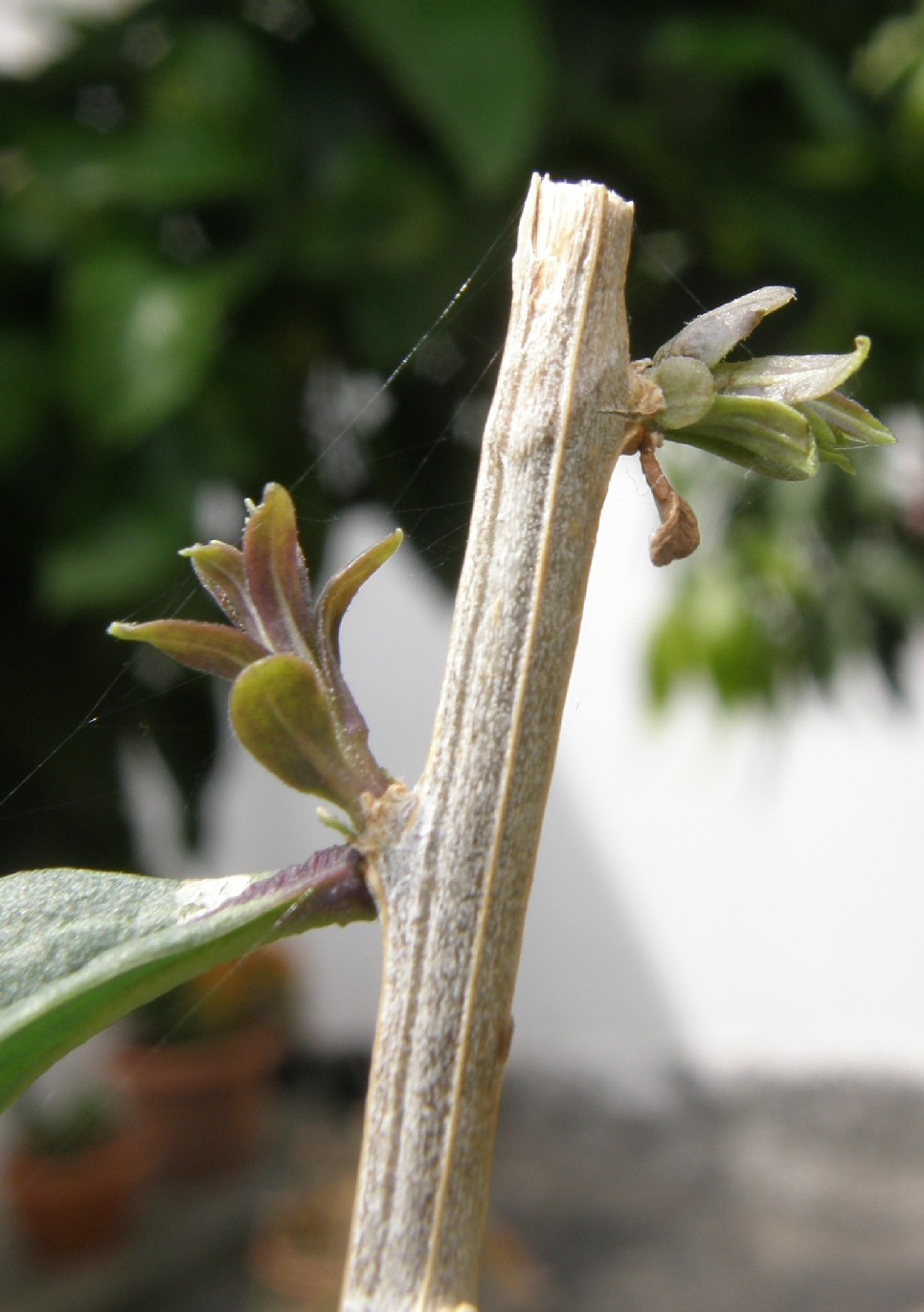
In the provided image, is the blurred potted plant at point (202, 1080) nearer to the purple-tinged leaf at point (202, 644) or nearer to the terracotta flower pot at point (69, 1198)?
the terracotta flower pot at point (69, 1198)

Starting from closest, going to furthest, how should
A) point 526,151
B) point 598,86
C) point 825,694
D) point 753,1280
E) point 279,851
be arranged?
1. point 526,151
2. point 598,86
3. point 825,694
4. point 753,1280
5. point 279,851

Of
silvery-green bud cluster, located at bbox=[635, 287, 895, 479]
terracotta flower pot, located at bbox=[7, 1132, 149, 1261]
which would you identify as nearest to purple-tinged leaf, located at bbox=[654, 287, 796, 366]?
silvery-green bud cluster, located at bbox=[635, 287, 895, 479]

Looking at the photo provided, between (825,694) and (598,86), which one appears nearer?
(598,86)

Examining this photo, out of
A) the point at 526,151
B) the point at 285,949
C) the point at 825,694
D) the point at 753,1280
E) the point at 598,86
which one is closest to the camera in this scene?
the point at 526,151

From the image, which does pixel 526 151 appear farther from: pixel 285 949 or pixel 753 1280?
pixel 285 949

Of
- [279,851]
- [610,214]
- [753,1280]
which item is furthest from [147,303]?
[753,1280]

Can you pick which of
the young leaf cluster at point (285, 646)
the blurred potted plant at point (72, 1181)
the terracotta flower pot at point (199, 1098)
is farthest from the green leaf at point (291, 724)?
the terracotta flower pot at point (199, 1098)

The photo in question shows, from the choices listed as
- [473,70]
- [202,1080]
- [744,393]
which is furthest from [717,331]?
[202,1080]
